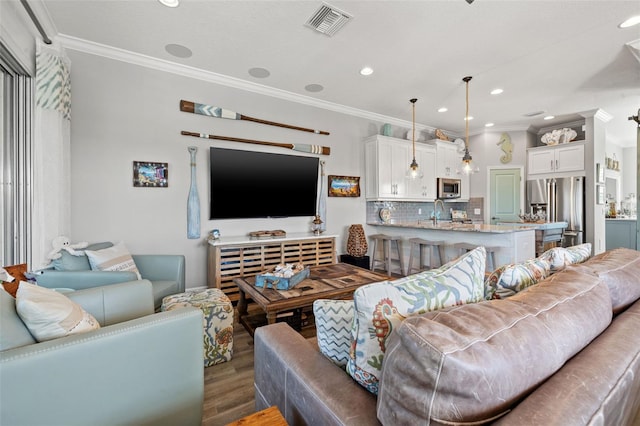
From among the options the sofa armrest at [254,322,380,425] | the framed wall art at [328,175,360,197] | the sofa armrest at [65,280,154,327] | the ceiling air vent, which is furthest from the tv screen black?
the sofa armrest at [254,322,380,425]

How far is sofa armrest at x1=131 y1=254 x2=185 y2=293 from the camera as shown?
2.78 meters

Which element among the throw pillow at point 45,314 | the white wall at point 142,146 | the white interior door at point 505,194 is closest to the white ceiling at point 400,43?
the white wall at point 142,146

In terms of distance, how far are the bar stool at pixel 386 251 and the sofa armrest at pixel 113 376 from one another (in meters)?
3.64

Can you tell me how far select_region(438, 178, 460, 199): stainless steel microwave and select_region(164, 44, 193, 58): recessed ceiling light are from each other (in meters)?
4.88

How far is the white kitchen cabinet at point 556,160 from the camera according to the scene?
522 cm

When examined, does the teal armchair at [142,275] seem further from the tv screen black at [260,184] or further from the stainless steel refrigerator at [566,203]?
the stainless steel refrigerator at [566,203]

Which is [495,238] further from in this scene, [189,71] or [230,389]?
[189,71]

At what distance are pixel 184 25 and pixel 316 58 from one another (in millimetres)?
1361

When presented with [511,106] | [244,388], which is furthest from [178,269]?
[511,106]

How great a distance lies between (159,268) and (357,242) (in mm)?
2902

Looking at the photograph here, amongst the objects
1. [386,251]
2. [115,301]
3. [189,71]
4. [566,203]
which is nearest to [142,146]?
[189,71]

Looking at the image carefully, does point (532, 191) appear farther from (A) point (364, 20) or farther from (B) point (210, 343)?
(B) point (210, 343)

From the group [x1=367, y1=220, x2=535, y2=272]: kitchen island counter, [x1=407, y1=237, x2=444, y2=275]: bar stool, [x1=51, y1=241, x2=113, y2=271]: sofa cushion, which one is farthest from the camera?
[x1=407, y1=237, x2=444, y2=275]: bar stool

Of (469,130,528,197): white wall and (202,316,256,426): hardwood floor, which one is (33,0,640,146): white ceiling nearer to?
(469,130,528,197): white wall
